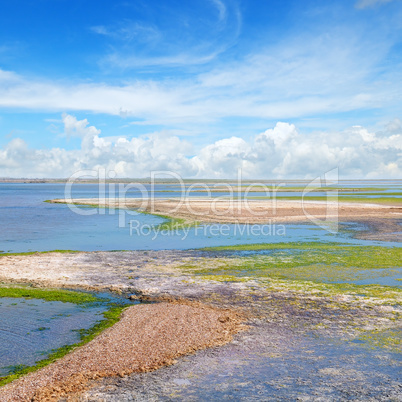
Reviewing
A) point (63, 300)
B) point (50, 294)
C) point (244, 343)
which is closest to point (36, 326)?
point (63, 300)

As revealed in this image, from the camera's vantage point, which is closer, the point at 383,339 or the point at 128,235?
the point at 383,339

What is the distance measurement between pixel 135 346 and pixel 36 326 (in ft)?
14.0

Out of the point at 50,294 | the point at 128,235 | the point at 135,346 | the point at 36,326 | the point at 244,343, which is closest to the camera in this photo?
the point at 135,346

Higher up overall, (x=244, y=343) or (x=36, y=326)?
(x=244, y=343)

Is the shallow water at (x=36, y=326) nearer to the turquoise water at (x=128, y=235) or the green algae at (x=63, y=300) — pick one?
the green algae at (x=63, y=300)

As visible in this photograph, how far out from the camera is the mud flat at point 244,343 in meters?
9.34

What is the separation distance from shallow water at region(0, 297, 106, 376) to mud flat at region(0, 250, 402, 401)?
1.24 metres

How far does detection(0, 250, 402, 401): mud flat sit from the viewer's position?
9.34 m

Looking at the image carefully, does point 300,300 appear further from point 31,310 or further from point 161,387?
point 31,310

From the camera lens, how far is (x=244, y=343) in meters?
11.9

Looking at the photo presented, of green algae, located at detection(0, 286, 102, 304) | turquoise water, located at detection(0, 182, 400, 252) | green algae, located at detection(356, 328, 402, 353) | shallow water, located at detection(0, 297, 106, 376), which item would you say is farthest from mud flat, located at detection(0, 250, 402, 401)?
turquoise water, located at detection(0, 182, 400, 252)

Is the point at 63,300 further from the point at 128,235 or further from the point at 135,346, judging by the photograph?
the point at 128,235

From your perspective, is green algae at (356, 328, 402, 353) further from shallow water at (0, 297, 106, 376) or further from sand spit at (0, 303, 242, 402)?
shallow water at (0, 297, 106, 376)

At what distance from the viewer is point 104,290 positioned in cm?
1789
